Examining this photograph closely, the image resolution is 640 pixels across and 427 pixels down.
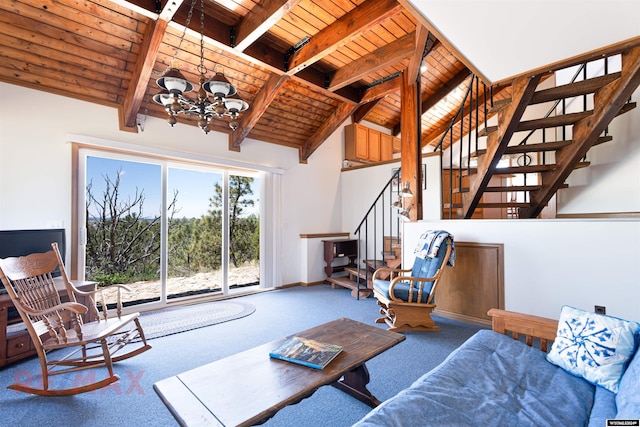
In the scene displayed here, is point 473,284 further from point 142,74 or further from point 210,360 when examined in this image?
point 142,74

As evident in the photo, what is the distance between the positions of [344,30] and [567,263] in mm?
3295

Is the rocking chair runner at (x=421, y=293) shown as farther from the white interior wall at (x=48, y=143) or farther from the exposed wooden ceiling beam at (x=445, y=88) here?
the exposed wooden ceiling beam at (x=445, y=88)

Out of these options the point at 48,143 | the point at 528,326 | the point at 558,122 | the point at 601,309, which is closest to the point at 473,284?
the point at 601,309

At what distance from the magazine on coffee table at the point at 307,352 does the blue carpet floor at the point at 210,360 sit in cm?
47

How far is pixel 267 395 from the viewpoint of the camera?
1300 millimetres

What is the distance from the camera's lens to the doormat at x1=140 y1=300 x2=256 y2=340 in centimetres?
334

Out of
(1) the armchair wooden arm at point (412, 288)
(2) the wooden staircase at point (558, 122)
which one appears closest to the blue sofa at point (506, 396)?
(1) the armchair wooden arm at point (412, 288)

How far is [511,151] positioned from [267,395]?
343cm

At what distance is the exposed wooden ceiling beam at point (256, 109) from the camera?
402cm

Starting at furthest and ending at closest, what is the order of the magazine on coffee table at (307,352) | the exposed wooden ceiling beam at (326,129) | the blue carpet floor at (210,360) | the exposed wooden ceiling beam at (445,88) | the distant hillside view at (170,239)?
1. the exposed wooden ceiling beam at (445,88)
2. the exposed wooden ceiling beam at (326,129)
3. the distant hillside view at (170,239)
4. the blue carpet floor at (210,360)
5. the magazine on coffee table at (307,352)

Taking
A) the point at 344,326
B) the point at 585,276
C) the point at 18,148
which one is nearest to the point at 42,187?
the point at 18,148

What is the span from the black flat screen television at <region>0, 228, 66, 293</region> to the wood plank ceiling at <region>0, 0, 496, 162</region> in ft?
5.00

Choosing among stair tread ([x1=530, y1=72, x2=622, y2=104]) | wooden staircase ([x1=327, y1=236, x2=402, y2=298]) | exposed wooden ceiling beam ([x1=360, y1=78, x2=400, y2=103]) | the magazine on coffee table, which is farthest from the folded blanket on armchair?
exposed wooden ceiling beam ([x1=360, y1=78, x2=400, y2=103])

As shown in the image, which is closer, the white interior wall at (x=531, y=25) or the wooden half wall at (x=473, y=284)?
the white interior wall at (x=531, y=25)
